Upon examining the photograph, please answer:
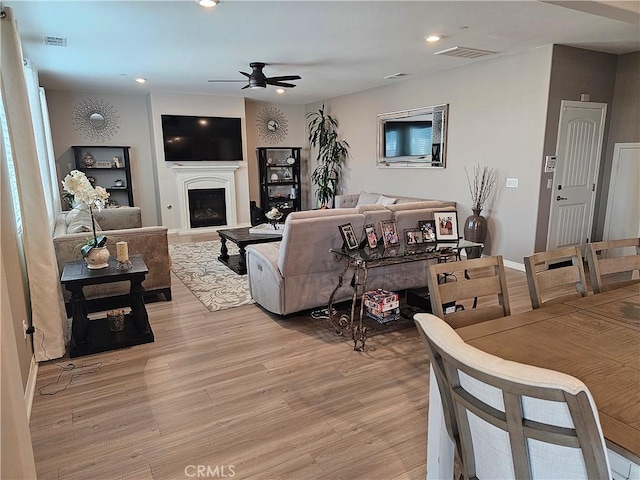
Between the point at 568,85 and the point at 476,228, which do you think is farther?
the point at 476,228

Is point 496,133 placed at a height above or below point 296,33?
below

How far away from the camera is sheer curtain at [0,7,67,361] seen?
281 cm

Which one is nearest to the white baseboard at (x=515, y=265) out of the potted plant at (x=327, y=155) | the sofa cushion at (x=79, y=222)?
the potted plant at (x=327, y=155)

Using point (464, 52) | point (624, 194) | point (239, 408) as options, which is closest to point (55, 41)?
point (239, 408)

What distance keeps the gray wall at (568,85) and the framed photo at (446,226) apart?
2116mm

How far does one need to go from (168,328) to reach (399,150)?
4896mm

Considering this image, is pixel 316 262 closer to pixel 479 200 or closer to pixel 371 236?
pixel 371 236

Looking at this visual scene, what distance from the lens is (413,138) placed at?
668cm

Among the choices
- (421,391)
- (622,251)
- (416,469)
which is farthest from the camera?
(622,251)

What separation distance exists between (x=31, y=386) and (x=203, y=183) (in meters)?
6.13

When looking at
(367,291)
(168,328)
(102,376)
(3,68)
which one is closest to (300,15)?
(3,68)

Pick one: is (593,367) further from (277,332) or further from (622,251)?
(622,251)

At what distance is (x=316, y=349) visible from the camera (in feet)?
10.5

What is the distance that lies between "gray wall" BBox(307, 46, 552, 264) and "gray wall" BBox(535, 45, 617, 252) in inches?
3.2
